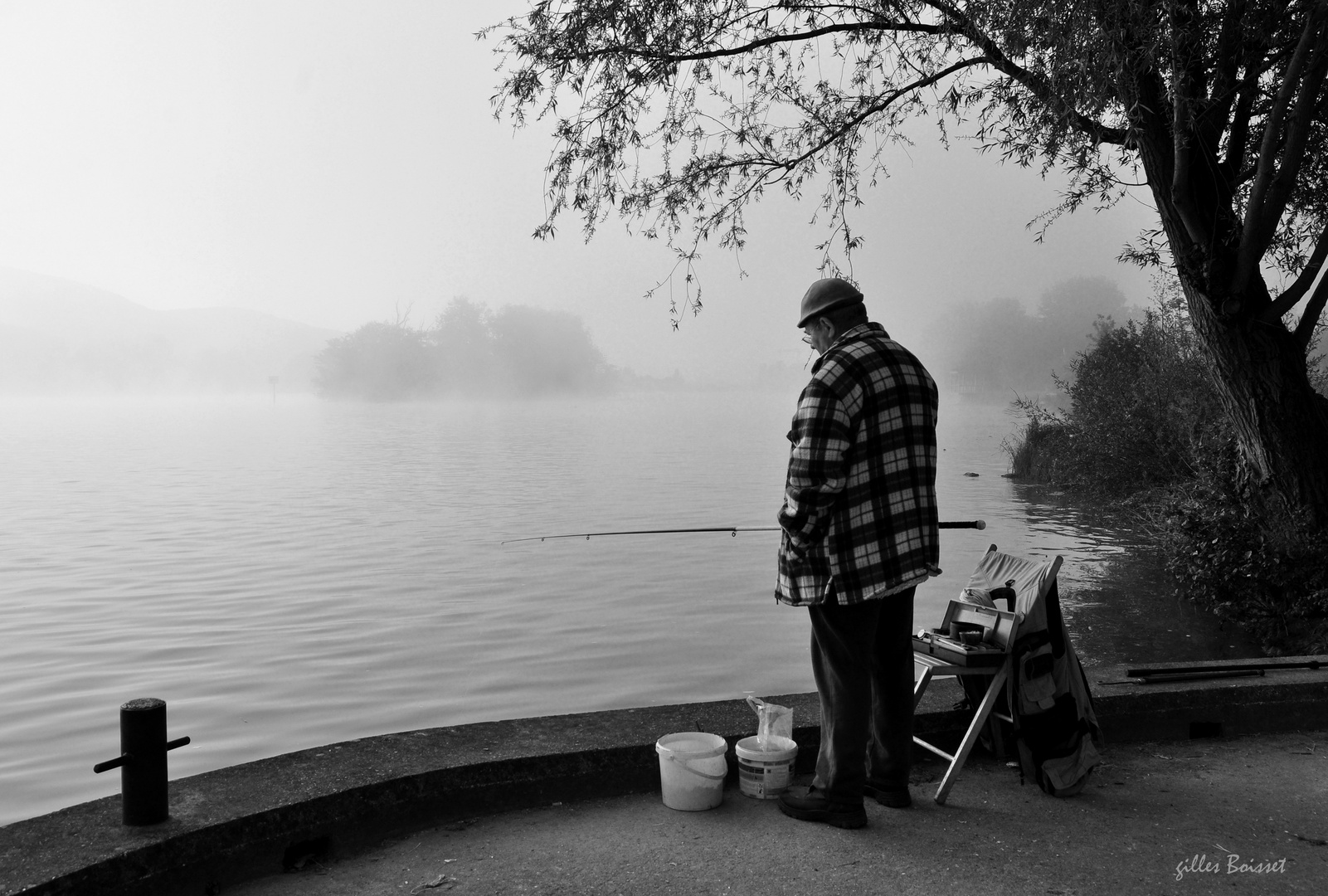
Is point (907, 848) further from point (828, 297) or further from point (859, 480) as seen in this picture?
point (828, 297)

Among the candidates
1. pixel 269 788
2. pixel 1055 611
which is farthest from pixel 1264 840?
pixel 269 788

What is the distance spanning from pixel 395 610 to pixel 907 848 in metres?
10.1

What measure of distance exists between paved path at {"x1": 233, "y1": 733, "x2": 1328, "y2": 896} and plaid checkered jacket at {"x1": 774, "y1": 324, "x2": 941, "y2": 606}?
827 millimetres

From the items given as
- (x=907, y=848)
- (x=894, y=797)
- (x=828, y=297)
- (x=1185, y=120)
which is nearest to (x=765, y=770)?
(x=894, y=797)

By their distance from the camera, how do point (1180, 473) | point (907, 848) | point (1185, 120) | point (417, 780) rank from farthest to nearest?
point (1180, 473) → point (1185, 120) → point (417, 780) → point (907, 848)

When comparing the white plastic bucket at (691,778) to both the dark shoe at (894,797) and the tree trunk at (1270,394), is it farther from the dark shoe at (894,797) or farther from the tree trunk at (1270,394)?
the tree trunk at (1270,394)

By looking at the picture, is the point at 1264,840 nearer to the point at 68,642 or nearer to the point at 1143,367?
the point at 68,642

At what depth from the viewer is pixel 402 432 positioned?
75.1 metres

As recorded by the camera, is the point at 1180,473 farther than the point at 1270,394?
Yes

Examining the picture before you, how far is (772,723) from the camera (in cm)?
424

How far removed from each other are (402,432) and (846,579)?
73588 millimetres

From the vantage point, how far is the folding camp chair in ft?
13.9

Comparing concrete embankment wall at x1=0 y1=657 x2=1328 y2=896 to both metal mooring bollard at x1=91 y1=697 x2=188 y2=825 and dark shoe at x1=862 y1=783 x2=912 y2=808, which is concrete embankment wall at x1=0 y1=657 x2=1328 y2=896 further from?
dark shoe at x1=862 y1=783 x2=912 y2=808

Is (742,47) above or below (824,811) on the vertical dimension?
above
